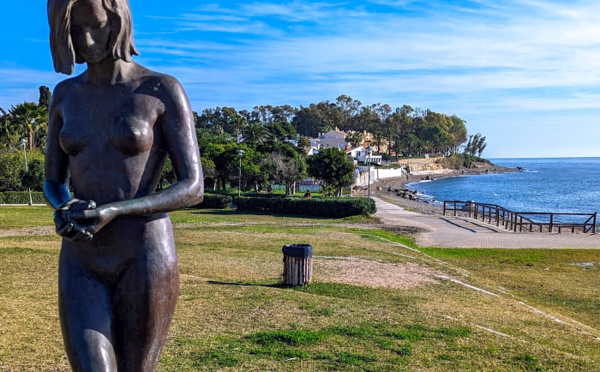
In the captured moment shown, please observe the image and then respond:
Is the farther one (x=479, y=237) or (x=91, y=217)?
(x=479, y=237)

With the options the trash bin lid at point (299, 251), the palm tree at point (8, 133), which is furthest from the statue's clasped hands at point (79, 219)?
the palm tree at point (8, 133)

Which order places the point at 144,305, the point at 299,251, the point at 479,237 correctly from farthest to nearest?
the point at 479,237 < the point at 299,251 < the point at 144,305

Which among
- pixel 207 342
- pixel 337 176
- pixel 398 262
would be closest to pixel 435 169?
pixel 337 176

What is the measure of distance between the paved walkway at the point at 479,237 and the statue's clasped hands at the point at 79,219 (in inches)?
846

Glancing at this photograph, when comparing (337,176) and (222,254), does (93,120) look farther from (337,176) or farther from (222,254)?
(337,176)

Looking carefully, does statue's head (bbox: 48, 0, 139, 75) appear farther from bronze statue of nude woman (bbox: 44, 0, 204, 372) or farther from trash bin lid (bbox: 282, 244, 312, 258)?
trash bin lid (bbox: 282, 244, 312, 258)

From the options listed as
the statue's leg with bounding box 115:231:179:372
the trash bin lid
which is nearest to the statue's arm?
the statue's leg with bounding box 115:231:179:372

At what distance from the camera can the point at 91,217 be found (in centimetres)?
251

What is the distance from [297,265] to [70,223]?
964 cm

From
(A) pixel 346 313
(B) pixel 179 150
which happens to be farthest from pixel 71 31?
(A) pixel 346 313

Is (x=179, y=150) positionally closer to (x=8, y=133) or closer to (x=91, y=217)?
(x=91, y=217)

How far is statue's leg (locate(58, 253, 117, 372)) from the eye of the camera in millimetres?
2703

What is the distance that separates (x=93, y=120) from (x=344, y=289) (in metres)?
9.65

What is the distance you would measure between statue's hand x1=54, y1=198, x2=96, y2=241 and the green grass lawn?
178 inches
